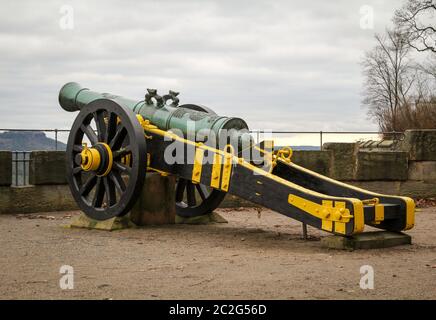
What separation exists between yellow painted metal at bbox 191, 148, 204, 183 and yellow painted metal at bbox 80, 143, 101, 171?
52.4 inches

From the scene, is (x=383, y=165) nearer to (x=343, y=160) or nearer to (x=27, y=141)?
(x=343, y=160)

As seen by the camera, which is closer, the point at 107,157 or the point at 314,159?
the point at 107,157

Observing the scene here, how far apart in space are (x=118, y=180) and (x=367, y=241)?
3.37m

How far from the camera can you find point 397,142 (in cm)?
1917

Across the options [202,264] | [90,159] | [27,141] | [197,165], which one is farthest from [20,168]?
[202,264]

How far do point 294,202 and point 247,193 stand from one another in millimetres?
696

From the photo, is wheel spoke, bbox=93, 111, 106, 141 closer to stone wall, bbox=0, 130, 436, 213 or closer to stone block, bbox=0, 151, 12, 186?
stone block, bbox=0, 151, 12, 186

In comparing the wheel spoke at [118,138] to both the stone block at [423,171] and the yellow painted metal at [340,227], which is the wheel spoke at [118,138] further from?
the stone block at [423,171]

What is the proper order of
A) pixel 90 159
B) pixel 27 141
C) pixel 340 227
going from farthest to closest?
1. pixel 27 141
2. pixel 90 159
3. pixel 340 227

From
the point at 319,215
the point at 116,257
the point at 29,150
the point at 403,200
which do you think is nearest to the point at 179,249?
the point at 116,257

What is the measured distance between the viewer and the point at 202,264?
261 inches

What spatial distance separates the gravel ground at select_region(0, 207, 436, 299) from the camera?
5.34 m

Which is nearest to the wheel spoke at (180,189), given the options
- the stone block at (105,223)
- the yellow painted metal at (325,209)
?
the stone block at (105,223)

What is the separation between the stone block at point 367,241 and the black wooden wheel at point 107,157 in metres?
2.59
